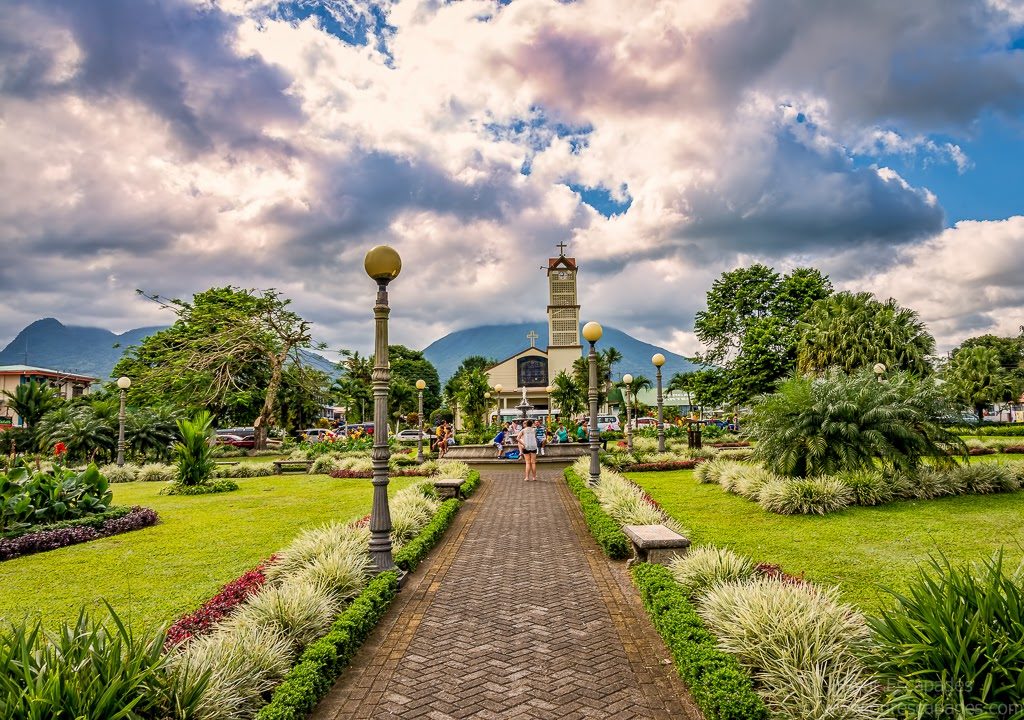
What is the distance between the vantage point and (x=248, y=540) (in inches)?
369

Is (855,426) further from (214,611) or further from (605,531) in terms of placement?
(214,611)

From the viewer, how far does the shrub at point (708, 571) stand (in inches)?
223

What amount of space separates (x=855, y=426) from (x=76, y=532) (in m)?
13.6

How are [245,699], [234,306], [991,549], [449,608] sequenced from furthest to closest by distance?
1. [234,306]
2. [991,549]
3. [449,608]
4. [245,699]

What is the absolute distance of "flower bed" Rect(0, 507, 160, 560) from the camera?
28.6ft

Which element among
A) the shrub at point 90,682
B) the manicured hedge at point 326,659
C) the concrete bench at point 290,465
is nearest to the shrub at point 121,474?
the concrete bench at point 290,465

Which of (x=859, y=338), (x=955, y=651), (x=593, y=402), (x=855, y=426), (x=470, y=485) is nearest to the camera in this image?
(x=955, y=651)

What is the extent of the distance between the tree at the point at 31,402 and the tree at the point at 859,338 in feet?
136

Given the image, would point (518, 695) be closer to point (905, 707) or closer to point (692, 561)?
point (905, 707)

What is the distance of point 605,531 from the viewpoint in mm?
8328

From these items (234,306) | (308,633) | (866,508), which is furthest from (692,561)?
(234,306)

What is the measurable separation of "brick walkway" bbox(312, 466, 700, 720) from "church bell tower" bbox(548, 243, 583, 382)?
56223 millimetres

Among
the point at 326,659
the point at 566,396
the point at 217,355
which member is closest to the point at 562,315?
the point at 566,396

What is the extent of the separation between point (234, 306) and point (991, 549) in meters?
38.8
